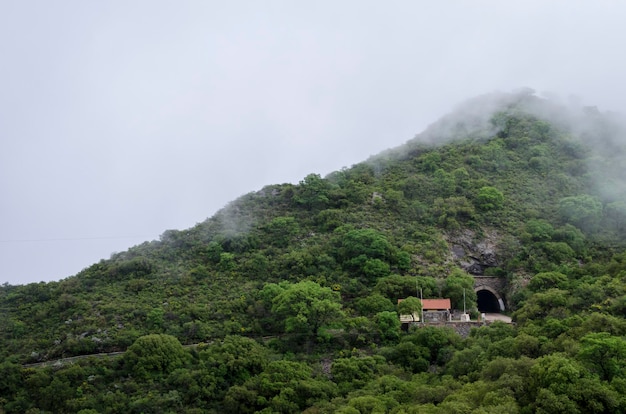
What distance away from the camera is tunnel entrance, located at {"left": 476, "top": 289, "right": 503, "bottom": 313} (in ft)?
173

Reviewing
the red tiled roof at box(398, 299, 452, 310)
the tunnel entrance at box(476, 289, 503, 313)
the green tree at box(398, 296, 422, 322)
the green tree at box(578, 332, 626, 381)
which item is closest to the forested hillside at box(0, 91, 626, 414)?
the green tree at box(578, 332, 626, 381)

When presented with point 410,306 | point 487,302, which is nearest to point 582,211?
point 487,302

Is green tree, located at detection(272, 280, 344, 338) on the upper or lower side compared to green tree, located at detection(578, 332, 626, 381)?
upper

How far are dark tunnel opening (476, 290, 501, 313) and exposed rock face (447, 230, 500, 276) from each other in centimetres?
187

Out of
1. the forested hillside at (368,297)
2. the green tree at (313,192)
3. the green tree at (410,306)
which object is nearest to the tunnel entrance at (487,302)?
the forested hillside at (368,297)

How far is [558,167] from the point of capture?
2552 inches

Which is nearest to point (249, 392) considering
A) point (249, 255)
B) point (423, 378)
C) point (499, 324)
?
point (423, 378)

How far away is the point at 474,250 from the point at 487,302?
451 centimetres

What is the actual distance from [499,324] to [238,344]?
1608cm

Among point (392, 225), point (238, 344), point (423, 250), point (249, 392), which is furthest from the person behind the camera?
point (392, 225)

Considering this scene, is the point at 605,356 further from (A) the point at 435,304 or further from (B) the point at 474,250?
(B) the point at 474,250

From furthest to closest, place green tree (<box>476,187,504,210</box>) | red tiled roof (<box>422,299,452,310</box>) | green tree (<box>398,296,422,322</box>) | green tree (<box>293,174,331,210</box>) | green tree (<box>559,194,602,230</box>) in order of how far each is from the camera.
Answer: green tree (<box>293,174,331,210</box>), green tree (<box>476,187,504,210</box>), green tree (<box>559,194,602,230</box>), red tiled roof (<box>422,299,452,310</box>), green tree (<box>398,296,422,322</box>)

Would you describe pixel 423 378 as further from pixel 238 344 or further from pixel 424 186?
pixel 424 186

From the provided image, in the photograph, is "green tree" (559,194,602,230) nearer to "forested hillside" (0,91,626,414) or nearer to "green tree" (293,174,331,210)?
"forested hillside" (0,91,626,414)
